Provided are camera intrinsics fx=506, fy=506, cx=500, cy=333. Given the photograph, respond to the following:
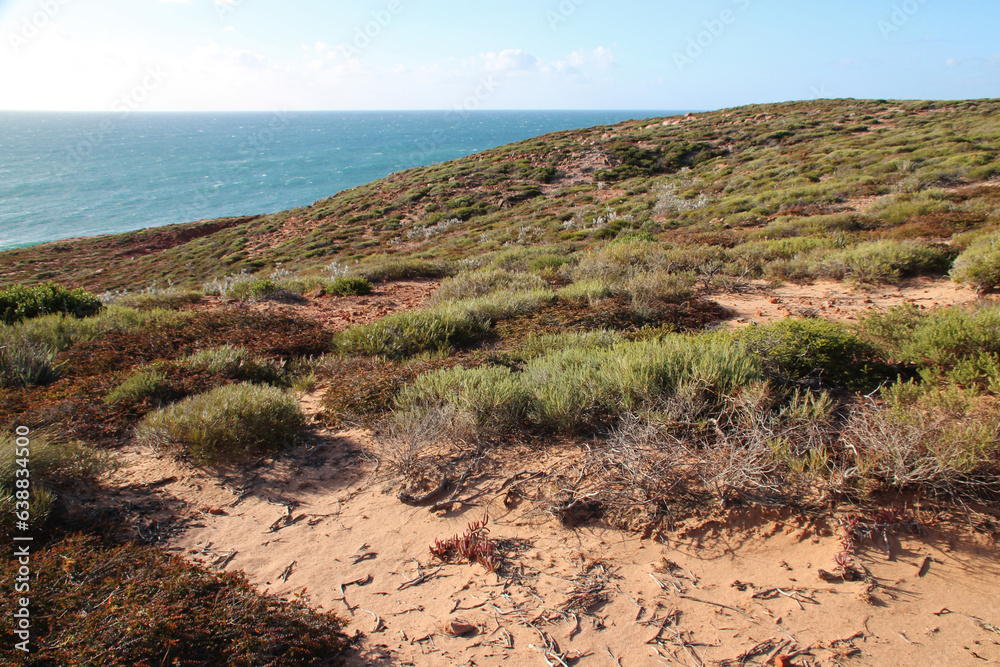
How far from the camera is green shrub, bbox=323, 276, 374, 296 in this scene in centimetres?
921

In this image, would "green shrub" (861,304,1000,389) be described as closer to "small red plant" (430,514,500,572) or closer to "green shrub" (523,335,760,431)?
"green shrub" (523,335,760,431)

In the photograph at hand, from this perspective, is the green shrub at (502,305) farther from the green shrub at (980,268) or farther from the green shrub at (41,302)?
the green shrub at (41,302)

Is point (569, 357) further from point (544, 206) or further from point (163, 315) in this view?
point (544, 206)

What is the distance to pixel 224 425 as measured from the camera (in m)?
3.87

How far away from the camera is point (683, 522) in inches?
117

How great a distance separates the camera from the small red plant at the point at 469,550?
283cm

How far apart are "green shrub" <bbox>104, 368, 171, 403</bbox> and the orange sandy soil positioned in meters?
0.96

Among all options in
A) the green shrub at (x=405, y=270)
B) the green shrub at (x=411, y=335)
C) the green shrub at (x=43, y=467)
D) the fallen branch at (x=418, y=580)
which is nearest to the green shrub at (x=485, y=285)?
the green shrub at (x=411, y=335)

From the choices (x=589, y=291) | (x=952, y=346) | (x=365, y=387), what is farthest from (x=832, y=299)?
(x=365, y=387)

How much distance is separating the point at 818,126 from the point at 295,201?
53135 millimetres

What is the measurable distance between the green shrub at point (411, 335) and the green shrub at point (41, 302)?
4.34 metres

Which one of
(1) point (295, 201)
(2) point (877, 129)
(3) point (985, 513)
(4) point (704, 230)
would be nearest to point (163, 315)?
(3) point (985, 513)

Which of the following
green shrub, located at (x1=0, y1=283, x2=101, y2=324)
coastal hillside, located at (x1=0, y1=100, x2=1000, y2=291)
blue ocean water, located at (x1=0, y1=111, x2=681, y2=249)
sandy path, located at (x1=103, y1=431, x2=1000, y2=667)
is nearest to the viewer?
sandy path, located at (x1=103, y1=431, x2=1000, y2=667)

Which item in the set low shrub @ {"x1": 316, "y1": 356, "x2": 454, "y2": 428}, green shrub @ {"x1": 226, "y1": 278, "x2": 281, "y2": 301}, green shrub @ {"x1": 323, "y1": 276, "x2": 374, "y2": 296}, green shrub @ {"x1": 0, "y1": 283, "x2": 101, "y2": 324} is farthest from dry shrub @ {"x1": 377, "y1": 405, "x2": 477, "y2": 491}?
green shrub @ {"x1": 226, "y1": 278, "x2": 281, "y2": 301}
